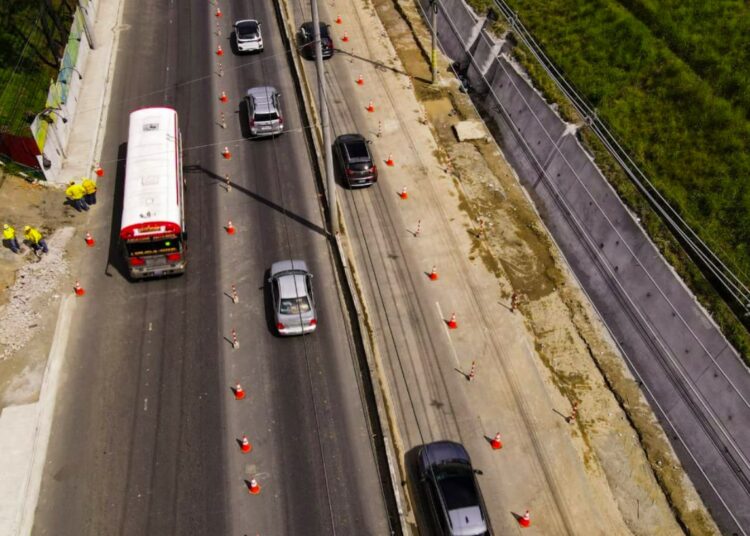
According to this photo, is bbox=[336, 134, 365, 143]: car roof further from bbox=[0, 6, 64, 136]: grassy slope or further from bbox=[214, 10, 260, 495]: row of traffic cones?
bbox=[0, 6, 64, 136]: grassy slope

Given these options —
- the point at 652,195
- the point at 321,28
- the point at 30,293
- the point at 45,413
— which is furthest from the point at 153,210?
the point at 652,195

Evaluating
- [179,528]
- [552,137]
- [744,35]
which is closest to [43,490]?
[179,528]

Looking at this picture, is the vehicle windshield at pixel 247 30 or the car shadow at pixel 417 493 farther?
the vehicle windshield at pixel 247 30

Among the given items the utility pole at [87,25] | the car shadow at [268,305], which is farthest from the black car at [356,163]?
the utility pole at [87,25]

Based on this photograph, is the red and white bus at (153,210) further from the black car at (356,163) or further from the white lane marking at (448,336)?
the white lane marking at (448,336)

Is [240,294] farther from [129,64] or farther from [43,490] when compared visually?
[129,64]

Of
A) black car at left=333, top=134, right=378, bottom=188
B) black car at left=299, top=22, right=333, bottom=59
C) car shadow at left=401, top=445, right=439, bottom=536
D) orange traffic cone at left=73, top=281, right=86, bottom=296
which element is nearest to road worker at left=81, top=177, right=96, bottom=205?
orange traffic cone at left=73, top=281, right=86, bottom=296

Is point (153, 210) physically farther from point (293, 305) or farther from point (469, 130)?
point (469, 130)
